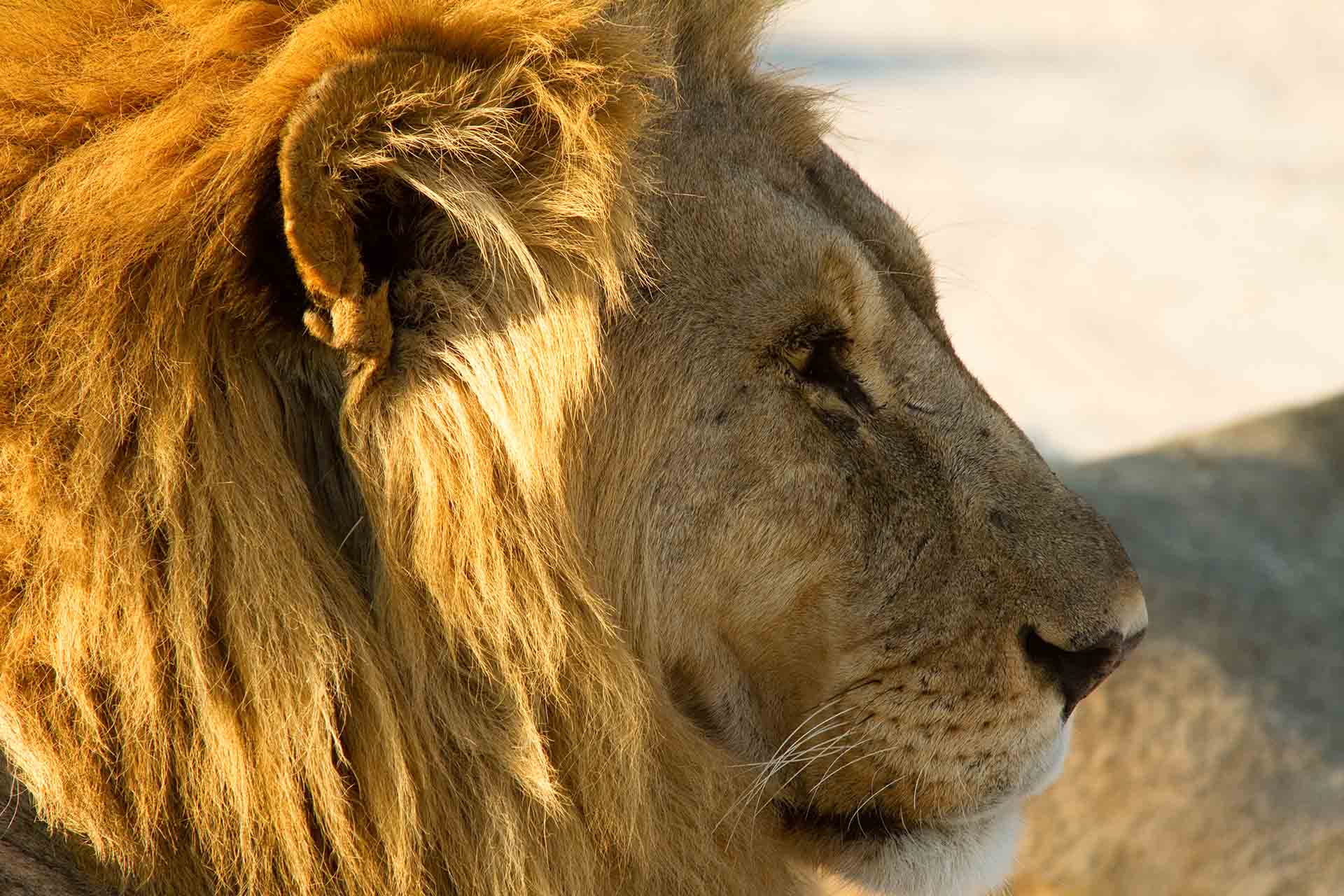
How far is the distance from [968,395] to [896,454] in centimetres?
15

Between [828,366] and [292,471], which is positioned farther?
[828,366]

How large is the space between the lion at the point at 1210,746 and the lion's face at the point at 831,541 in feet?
4.76

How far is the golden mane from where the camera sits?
5.11 feet

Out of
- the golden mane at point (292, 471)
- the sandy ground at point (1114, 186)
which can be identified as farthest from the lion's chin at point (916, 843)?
the sandy ground at point (1114, 186)

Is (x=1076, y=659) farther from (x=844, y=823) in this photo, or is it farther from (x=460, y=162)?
(x=460, y=162)

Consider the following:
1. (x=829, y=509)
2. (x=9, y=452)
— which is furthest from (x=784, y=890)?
(x=9, y=452)

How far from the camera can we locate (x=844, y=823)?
1.98 meters

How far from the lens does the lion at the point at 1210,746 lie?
3283 mm

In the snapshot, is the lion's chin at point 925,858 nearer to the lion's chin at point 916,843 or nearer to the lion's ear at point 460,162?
the lion's chin at point 916,843

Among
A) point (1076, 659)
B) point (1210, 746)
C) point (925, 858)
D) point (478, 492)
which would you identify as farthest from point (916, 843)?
point (1210, 746)

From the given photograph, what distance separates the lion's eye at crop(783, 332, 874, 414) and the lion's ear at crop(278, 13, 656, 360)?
255mm

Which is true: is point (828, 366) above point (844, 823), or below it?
above

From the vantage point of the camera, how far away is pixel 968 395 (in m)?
1.99

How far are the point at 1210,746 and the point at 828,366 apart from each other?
6.29 feet
